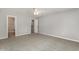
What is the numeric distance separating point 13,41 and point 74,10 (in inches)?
61.5

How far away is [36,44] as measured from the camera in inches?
77.5

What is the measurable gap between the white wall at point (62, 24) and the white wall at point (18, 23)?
34cm

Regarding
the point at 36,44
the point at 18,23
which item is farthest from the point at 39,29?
the point at 18,23

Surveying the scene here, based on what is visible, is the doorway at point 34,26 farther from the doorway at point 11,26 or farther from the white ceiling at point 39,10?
the doorway at point 11,26

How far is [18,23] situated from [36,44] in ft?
2.20

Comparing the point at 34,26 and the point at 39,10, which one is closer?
the point at 39,10

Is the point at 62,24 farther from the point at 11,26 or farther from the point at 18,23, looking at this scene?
the point at 11,26

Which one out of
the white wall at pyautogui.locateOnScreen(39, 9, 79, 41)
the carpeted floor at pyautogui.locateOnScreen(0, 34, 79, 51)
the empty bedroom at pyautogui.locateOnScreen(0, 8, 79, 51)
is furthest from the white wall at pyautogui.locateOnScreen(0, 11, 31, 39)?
the white wall at pyautogui.locateOnScreen(39, 9, 79, 41)

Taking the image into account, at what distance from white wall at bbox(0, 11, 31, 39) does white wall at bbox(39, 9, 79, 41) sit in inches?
13.6
